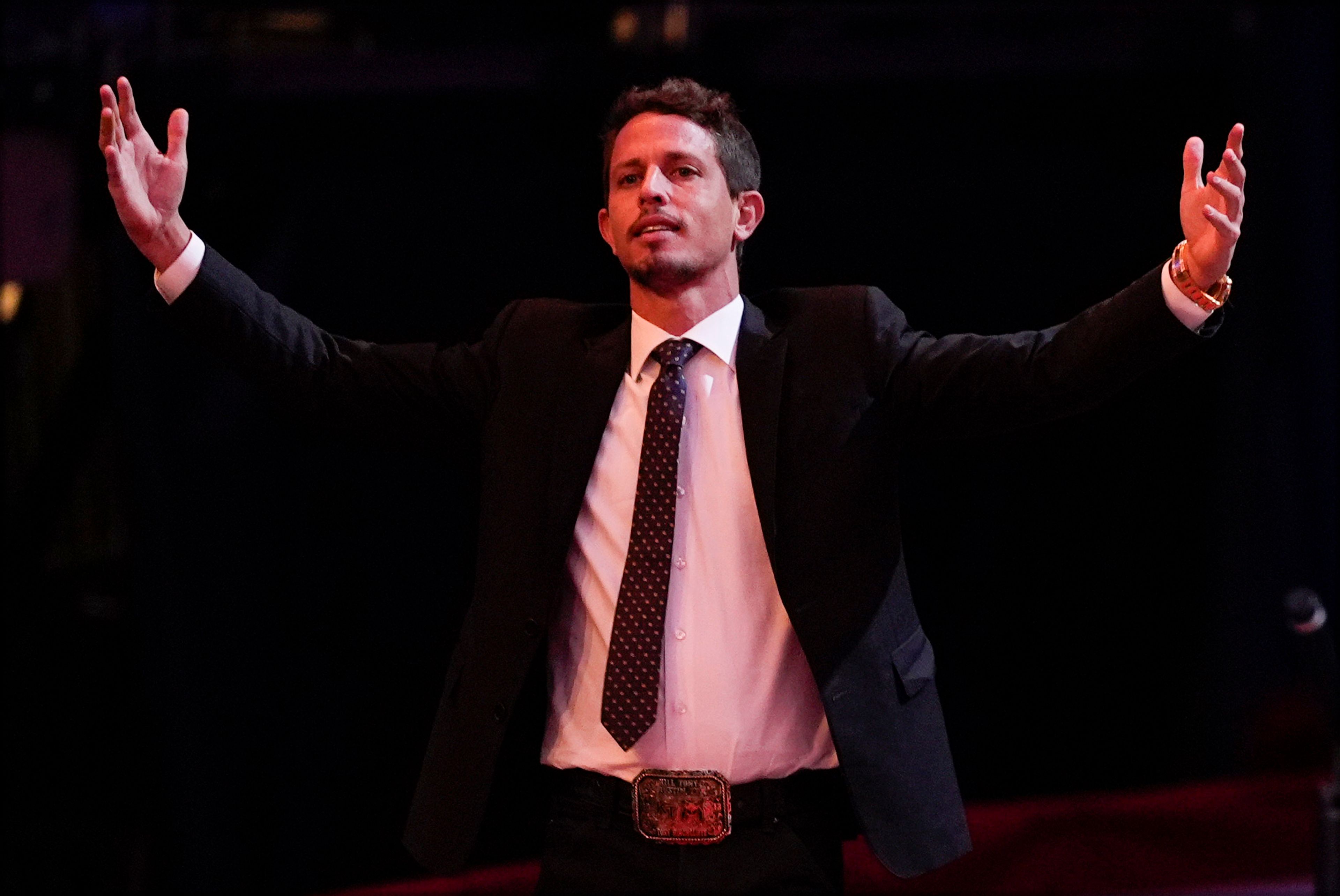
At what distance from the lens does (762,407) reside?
1.88 metres

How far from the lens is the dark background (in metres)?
3.16

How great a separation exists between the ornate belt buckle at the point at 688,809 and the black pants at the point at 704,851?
18mm

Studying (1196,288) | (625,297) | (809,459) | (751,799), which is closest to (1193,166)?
(1196,288)

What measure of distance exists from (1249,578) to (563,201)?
5.92 ft

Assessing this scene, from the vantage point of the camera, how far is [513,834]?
3373 millimetres

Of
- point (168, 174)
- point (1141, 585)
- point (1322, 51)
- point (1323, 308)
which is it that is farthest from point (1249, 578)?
point (168, 174)

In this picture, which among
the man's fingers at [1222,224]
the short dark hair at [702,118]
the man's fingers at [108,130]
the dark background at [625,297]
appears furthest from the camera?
the dark background at [625,297]

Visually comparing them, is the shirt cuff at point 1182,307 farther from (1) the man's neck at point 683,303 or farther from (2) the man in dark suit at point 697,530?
(1) the man's neck at point 683,303

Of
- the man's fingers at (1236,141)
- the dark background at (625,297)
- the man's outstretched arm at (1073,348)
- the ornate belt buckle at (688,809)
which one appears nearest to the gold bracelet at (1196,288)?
the man's outstretched arm at (1073,348)

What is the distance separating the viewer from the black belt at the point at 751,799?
1827 millimetres

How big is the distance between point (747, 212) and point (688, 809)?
32.7 inches

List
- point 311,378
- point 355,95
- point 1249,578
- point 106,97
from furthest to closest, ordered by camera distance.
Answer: point 1249,578 < point 355,95 < point 311,378 < point 106,97

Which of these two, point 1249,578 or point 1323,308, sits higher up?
point 1323,308

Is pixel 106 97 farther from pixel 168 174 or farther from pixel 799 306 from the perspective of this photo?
pixel 799 306
